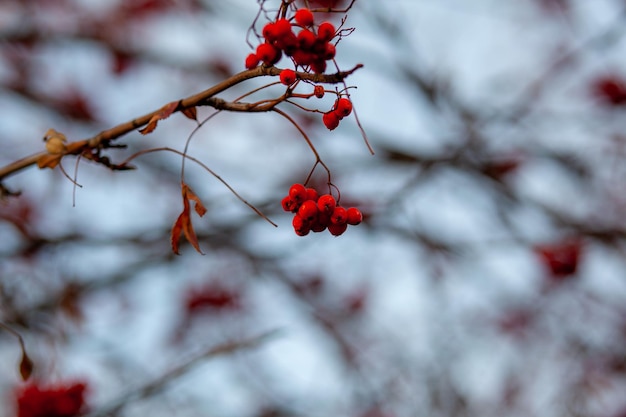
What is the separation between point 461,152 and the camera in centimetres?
361

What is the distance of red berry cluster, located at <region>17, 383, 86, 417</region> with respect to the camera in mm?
1688

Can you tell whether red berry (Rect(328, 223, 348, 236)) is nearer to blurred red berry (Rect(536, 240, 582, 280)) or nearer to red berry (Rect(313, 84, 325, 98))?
red berry (Rect(313, 84, 325, 98))

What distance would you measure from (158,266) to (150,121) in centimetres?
254

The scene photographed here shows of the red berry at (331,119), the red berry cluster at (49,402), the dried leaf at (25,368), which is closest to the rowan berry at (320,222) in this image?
the red berry at (331,119)

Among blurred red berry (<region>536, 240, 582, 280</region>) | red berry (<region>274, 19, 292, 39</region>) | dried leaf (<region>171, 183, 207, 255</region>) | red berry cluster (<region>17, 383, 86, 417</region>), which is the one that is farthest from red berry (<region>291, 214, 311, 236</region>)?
blurred red berry (<region>536, 240, 582, 280</region>)

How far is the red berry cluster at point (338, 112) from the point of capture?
3.34 ft

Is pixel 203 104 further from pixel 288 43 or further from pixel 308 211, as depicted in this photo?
pixel 308 211

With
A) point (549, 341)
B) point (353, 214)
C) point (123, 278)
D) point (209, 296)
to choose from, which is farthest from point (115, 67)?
point (549, 341)

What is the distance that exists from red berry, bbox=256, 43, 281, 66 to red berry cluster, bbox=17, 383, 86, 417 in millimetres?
1263

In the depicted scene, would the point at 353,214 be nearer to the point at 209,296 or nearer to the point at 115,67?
the point at 209,296

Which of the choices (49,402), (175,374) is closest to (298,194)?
(175,374)

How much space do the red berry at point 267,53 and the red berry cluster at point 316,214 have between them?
33 centimetres

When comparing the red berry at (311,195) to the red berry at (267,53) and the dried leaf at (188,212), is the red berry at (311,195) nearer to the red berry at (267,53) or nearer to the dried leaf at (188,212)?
the dried leaf at (188,212)

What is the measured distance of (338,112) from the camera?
1025mm
